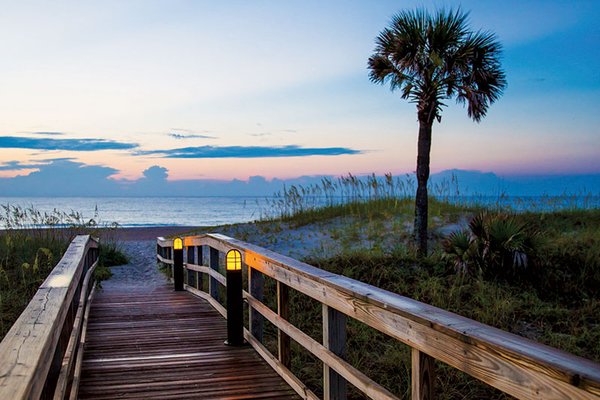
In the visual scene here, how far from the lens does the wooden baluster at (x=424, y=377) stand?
7.47 feet

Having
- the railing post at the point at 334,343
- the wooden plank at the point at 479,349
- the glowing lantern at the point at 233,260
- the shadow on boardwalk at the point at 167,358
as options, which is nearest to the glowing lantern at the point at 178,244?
the shadow on boardwalk at the point at 167,358

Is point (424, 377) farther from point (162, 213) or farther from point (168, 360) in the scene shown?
point (162, 213)

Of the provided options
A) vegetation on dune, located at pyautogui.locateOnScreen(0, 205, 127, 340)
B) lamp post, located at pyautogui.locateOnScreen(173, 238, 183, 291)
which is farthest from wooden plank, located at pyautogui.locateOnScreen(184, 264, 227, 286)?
vegetation on dune, located at pyautogui.locateOnScreen(0, 205, 127, 340)

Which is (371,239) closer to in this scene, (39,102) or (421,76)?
(421,76)

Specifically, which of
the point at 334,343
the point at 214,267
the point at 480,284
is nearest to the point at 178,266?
the point at 214,267

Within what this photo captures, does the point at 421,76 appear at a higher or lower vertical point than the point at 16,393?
higher

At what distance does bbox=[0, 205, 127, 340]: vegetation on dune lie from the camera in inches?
307

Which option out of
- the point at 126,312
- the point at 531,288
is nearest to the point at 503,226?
the point at 531,288

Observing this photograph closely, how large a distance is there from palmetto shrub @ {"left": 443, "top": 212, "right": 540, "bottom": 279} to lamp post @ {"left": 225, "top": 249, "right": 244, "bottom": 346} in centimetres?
485

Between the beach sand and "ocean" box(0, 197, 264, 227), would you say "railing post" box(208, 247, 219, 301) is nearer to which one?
the beach sand

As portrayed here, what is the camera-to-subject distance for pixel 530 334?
7.04 meters

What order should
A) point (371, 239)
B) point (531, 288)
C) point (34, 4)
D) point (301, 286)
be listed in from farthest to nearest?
1. point (371, 239)
2. point (34, 4)
3. point (531, 288)
4. point (301, 286)

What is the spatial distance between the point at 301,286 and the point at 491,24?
9.82m

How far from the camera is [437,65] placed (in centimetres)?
1146
